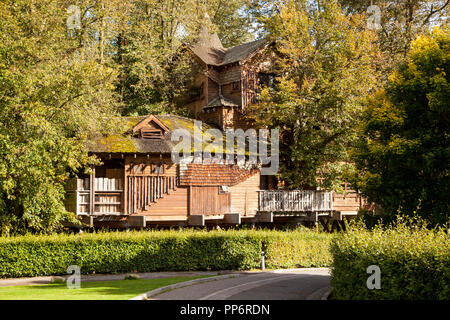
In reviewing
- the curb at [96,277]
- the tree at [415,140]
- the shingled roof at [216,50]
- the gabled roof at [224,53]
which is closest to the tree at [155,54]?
the shingled roof at [216,50]

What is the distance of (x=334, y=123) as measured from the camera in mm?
41250

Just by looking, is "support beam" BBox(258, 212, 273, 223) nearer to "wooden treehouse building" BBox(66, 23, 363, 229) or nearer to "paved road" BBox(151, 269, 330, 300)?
"wooden treehouse building" BBox(66, 23, 363, 229)

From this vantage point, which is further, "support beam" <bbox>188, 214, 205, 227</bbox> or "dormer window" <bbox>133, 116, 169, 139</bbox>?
"dormer window" <bbox>133, 116, 169, 139</bbox>

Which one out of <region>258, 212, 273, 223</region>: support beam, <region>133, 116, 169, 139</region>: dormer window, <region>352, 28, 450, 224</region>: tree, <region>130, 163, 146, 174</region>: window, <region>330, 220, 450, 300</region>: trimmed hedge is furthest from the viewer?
<region>258, 212, 273, 223</region>: support beam

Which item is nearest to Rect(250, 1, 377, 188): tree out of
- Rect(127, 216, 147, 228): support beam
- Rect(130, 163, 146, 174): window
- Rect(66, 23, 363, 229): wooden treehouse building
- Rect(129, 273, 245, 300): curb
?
Rect(66, 23, 363, 229): wooden treehouse building

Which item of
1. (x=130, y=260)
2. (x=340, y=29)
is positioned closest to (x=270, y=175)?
(x=340, y=29)

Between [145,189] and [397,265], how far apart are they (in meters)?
23.5

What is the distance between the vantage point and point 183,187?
121 ft

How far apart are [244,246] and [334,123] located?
14617mm

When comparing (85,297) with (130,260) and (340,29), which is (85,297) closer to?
(130,260)

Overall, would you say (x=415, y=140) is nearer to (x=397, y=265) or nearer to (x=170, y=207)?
(x=397, y=265)

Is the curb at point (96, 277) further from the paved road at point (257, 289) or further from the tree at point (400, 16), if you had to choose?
the tree at point (400, 16)

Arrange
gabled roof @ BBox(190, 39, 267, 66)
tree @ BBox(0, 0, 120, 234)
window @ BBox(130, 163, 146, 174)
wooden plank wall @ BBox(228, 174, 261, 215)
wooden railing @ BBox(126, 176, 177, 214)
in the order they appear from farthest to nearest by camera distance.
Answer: gabled roof @ BBox(190, 39, 267, 66) < wooden plank wall @ BBox(228, 174, 261, 215) < window @ BBox(130, 163, 146, 174) < wooden railing @ BBox(126, 176, 177, 214) < tree @ BBox(0, 0, 120, 234)

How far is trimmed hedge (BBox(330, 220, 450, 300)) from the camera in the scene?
1310cm
